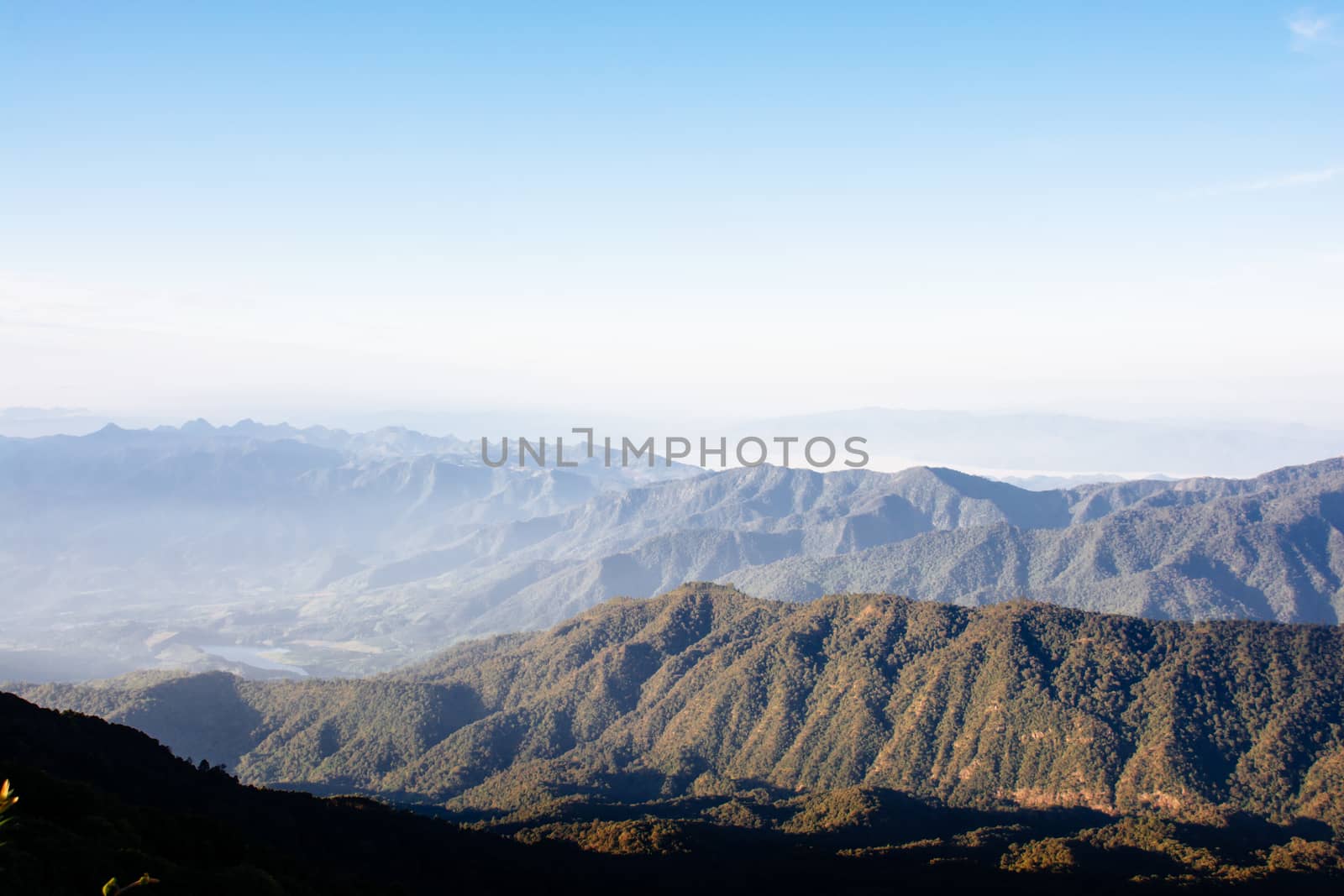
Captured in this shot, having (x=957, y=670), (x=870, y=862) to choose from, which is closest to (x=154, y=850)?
(x=870, y=862)

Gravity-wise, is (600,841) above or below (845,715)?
above

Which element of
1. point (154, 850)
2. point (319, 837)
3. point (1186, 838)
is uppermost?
point (154, 850)

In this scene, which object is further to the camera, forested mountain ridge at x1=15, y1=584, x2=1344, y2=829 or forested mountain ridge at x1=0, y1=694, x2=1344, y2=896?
forested mountain ridge at x1=15, y1=584, x2=1344, y2=829

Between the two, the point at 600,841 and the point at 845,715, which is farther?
the point at 845,715

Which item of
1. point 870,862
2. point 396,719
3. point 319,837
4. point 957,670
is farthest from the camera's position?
point 396,719

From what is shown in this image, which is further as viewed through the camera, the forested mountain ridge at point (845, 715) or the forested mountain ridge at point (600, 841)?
the forested mountain ridge at point (845, 715)

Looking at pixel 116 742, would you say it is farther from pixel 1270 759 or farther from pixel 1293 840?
pixel 1270 759

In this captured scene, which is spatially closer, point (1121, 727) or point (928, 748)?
point (1121, 727)

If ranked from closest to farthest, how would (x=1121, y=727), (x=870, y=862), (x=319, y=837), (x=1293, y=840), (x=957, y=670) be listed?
(x=319, y=837), (x=870, y=862), (x=1293, y=840), (x=1121, y=727), (x=957, y=670)
